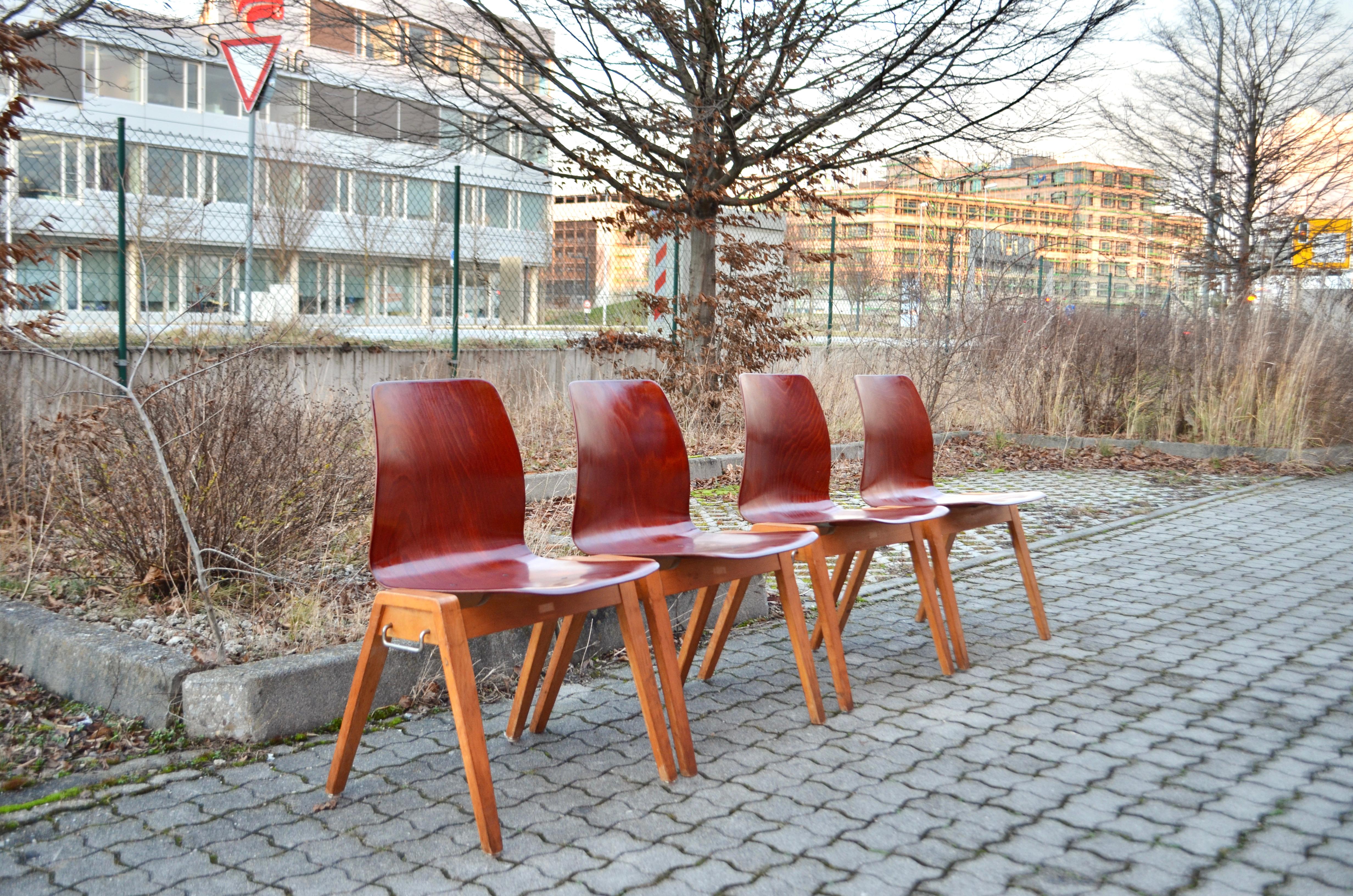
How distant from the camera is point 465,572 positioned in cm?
301

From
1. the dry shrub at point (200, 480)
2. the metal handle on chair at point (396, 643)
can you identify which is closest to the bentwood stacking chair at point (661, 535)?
the metal handle on chair at point (396, 643)

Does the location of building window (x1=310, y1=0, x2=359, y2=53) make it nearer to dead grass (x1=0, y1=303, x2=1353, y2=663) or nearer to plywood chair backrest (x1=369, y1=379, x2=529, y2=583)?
dead grass (x1=0, y1=303, x2=1353, y2=663)

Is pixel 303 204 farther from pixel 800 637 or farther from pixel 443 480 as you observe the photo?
pixel 800 637

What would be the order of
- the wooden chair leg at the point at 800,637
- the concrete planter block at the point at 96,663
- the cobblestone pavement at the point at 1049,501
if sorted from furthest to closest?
the cobblestone pavement at the point at 1049,501
the wooden chair leg at the point at 800,637
the concrete planter block at the point at 96,663

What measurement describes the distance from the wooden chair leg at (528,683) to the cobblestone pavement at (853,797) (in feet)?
0.21

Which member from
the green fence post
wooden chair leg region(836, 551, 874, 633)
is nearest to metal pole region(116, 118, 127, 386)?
the green fence post

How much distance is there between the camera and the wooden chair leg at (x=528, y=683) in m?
3.28

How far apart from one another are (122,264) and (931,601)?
20.0 ft

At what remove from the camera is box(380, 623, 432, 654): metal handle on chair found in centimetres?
262

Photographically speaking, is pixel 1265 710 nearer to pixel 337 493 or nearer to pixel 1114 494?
pixel 337 493

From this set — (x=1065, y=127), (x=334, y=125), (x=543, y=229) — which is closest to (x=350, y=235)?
(x=543, y=229)

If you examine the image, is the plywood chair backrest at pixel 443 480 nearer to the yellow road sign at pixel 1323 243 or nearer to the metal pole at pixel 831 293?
the metal pole at pixel 831 293

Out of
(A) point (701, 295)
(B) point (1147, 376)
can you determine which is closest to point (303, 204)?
(A) point (701, 295)

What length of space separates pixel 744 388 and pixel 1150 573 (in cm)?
304
